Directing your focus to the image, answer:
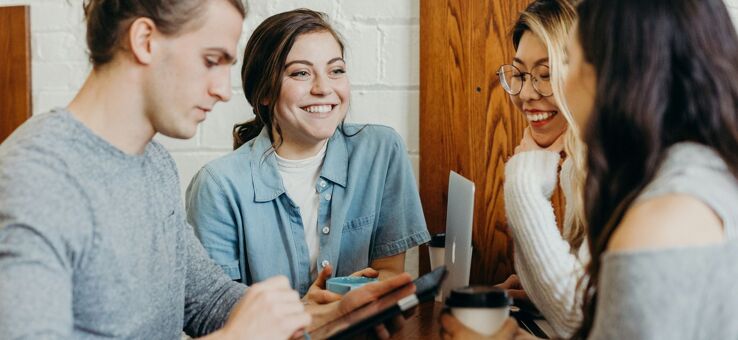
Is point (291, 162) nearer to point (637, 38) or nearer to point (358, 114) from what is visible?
point (358, 114)

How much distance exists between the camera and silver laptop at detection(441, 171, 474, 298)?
1.28 meters

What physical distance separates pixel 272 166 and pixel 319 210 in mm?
132

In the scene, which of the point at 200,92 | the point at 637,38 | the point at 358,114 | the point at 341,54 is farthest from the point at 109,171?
the point at 358,114

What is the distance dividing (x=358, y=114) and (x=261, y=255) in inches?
16.5

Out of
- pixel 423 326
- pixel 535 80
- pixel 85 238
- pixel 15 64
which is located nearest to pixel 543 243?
pixel 423 326

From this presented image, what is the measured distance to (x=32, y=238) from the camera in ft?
2.85

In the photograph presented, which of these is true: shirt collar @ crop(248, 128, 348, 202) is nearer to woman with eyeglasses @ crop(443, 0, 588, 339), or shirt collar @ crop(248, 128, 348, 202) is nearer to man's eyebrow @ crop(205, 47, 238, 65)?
woman with eyeglasses @ crop(443, 0, 588, 339)

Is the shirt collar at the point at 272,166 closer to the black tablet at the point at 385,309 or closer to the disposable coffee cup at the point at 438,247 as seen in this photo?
the disposable coffee cup at the point at 438,247

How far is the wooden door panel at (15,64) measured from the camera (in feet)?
6.66

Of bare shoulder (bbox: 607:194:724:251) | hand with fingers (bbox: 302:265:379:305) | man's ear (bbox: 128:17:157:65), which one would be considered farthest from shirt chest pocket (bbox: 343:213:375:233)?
bare shoulder (bbox: 607:194:724:251)

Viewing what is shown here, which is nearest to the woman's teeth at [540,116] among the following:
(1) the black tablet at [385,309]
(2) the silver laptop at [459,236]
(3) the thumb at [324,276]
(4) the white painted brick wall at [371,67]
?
(2) the silver laptop at [459,236]

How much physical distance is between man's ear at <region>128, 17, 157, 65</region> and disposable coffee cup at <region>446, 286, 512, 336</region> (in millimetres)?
486

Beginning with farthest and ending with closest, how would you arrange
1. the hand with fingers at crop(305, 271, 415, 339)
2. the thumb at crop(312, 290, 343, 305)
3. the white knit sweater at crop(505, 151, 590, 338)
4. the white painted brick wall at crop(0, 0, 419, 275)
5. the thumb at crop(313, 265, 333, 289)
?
1. the white painted brick wall at crop(0, 0, 419, 275)
2. the thumb at crop(313, 265, 333, 289)
3. the thumb at crop(312, 290, 343, 305)
4. the white knit sweater at crop(505, 151, 590, 338)
5. the hand with fingers at crop(305, 271, 415, 339)

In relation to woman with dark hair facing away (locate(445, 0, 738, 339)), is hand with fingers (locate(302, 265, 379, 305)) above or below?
below
